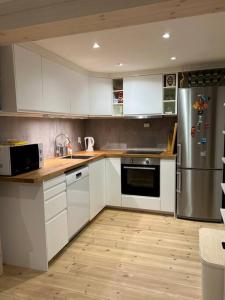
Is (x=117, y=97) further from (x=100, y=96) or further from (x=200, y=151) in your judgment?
(x=200, y=151)

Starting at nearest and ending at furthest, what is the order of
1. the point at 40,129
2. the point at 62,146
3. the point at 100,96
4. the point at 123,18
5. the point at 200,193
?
the point at 123,18, the point at 40,129, the point at 200,193, the point at 62,146, the point at 100,96

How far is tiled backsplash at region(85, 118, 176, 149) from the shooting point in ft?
12.9

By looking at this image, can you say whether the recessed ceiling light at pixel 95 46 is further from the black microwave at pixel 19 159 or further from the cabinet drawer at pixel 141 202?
the cabinet drawer at pixel 141 202

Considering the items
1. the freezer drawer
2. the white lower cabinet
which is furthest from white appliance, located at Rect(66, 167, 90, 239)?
the freezer drawer

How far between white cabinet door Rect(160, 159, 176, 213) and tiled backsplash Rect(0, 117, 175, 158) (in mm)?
649

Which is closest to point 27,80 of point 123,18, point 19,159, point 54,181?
point 19,159

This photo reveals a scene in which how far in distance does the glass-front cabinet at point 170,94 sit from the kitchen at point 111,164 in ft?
0.05

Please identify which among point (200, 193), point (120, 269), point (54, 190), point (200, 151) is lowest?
point (120, 269)

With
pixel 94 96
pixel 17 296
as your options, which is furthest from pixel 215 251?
pixel 94 96

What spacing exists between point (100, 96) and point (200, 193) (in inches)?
84.2

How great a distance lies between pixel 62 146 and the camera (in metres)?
3.52

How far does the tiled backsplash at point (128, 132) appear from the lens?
12.9ft

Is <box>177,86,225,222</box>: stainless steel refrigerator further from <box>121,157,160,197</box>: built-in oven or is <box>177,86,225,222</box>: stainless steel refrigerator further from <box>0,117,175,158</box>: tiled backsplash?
<box>0,117,175,158</box>: tiled backsplash

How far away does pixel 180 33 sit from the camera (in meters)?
2.19
